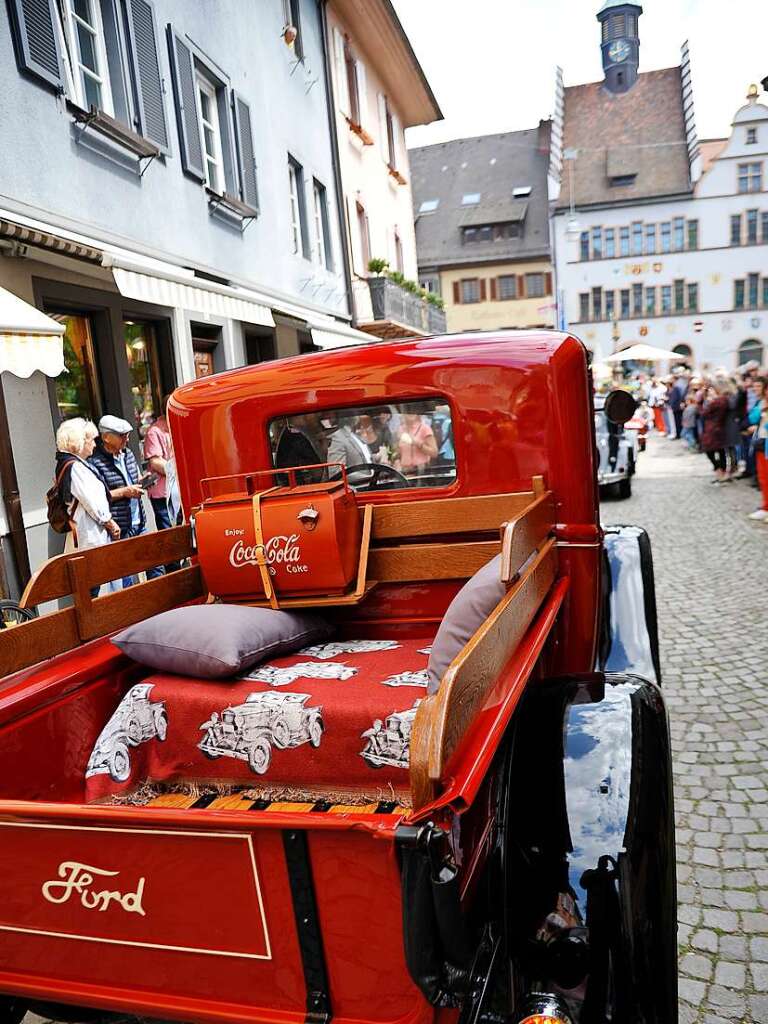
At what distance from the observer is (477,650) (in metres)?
1.36

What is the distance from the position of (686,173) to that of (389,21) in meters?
31.2

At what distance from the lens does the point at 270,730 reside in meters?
2.10

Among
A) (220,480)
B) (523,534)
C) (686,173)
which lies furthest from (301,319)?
(686,173)

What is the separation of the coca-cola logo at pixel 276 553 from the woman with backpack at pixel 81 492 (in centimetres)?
291

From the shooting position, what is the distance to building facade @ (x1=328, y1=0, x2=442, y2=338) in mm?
15055

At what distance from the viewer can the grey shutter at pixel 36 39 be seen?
595 centimetres

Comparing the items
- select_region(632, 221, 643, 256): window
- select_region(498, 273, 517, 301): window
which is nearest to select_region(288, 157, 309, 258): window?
select_region(498, 273, 517, 301): window

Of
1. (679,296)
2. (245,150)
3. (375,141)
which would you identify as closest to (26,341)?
(245,150)

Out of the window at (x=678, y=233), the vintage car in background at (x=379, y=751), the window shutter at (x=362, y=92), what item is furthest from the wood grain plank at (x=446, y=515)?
the window at (x=678, y=233)

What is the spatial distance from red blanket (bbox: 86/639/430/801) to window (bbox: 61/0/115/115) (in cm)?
656

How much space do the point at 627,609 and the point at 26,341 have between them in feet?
12.8

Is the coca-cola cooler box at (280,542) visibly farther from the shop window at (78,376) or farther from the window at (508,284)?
the window at (508,284)

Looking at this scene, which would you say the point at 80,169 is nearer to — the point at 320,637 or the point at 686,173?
the point at 320,637

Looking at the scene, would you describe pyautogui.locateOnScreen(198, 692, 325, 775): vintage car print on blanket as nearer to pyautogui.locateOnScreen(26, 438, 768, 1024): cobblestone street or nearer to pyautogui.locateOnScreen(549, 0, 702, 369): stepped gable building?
pyautogui.locateOnScreen(26, 438, 768, 1024): cobblestone street
